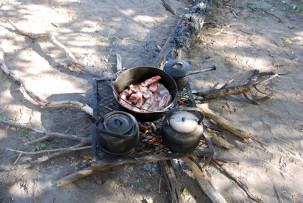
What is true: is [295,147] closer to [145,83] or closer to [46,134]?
[145,83]

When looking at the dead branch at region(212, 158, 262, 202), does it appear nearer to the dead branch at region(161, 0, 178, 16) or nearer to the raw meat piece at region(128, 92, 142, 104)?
the raw meat piece at region(128, 92, 142, 104)

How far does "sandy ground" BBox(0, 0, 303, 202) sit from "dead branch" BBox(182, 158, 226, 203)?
0.22 meters

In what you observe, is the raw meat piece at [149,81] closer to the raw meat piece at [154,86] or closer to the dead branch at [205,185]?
the raw meat piece at [154,86]

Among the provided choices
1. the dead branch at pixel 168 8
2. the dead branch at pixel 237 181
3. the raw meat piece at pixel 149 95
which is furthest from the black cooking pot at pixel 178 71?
the dead branch at pixel 168 8

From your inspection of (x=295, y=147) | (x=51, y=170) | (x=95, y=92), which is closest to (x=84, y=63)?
(x=95, y=92)

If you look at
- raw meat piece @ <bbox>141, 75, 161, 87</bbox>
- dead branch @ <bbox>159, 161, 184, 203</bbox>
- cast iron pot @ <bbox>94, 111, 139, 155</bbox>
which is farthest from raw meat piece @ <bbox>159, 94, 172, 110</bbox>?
dead branch @ <bbox>159, 161, 184, 203</bbox>

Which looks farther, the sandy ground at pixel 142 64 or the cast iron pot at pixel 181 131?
the sandy ground at pixel 142 64

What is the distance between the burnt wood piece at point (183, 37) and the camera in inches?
198

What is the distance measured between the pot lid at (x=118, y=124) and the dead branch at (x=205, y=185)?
3.71 ft

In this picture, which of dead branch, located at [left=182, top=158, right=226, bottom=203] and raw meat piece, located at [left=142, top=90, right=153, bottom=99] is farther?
raw meat piece, located at [left=142, top=90, right=153, bottom=99]

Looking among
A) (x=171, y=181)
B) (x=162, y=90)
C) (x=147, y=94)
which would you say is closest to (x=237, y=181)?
(x=171, y=181)

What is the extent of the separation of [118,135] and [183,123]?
88 centimetres

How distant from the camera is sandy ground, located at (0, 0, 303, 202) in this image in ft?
10.8

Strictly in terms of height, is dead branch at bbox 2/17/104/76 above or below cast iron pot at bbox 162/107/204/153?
below
